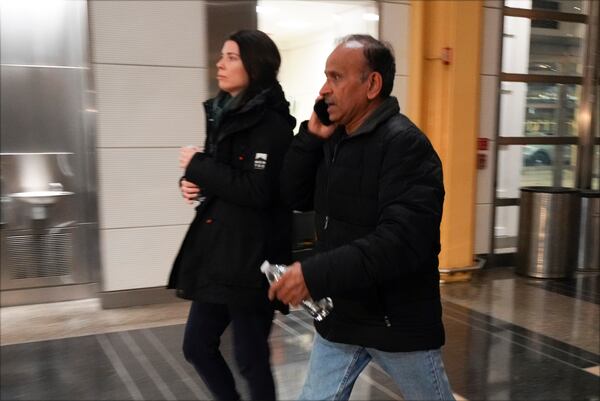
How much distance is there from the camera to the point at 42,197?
190 inches

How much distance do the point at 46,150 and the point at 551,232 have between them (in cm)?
464

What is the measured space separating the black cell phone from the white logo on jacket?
39 centimetres

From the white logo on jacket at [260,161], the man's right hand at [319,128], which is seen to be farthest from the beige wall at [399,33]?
the man's right hand at [319,128]

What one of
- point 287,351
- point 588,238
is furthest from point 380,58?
point 588,238

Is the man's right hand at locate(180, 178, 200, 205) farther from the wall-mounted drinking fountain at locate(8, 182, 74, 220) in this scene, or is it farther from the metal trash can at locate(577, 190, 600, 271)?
the metal trash can at locate(577, 190, 600, 271)

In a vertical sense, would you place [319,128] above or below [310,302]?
above

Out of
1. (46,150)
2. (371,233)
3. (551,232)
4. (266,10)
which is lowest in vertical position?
(551,232)

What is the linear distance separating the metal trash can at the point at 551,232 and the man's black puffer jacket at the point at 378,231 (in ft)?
14.5

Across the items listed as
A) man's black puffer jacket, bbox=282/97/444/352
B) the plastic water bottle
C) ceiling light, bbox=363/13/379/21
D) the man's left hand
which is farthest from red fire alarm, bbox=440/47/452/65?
the man's left hand

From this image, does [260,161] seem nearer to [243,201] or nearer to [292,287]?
[243,201]

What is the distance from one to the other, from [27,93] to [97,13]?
2.95 ft

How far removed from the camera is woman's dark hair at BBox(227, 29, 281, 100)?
2.20 meters

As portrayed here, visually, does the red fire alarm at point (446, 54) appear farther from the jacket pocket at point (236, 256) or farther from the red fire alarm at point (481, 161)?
the jacket pocket at point (236, 256)

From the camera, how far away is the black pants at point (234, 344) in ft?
7.38
